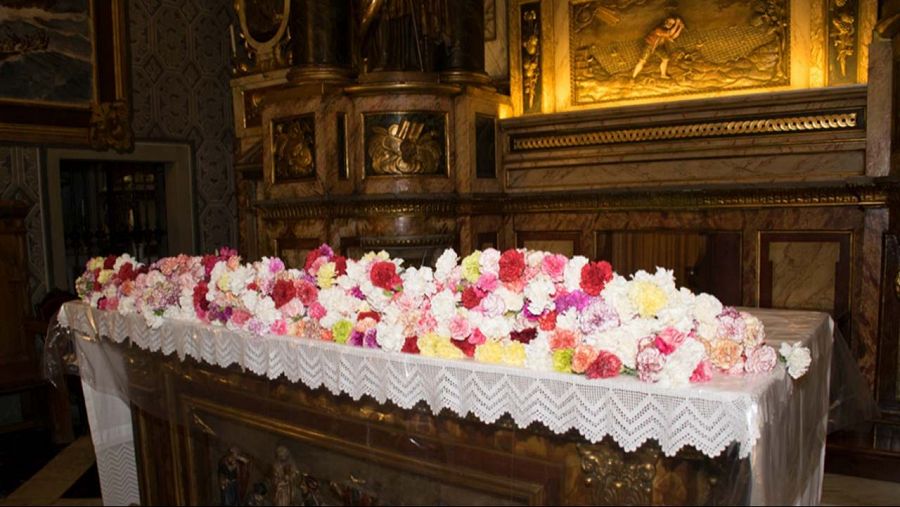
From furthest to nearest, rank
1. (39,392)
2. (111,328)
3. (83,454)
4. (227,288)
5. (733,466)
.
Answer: (39,392), (83,454), (111,328), (227,288), (733,466)

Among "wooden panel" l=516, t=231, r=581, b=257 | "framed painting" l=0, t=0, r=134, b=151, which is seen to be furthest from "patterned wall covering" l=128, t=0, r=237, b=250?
"wooden panel" l=516, t=231, r=581, b=257

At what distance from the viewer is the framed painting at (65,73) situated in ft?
21.3

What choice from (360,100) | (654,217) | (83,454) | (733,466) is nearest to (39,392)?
(83,454)

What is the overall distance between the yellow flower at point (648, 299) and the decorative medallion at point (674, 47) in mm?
3906

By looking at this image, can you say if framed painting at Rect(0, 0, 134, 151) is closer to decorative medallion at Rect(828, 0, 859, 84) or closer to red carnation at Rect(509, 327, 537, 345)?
red carnation at Rect(509, 327, 537, 345)

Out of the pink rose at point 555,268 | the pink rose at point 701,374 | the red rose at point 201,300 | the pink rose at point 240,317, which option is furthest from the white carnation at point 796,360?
the red rose at point 201,300

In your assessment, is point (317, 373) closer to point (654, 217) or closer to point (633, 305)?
point (633, 305)

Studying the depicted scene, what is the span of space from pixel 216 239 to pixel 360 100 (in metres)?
3.46

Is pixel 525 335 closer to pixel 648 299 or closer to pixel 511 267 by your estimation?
pixel 511 267

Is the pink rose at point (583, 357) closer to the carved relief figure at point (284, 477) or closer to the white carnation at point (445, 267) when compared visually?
the white carnation at point (445, 267)

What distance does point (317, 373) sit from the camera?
2840 mm

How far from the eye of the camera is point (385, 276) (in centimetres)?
299

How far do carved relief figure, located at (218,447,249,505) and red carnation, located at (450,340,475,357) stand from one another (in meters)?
1.25

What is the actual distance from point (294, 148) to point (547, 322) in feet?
13.4
